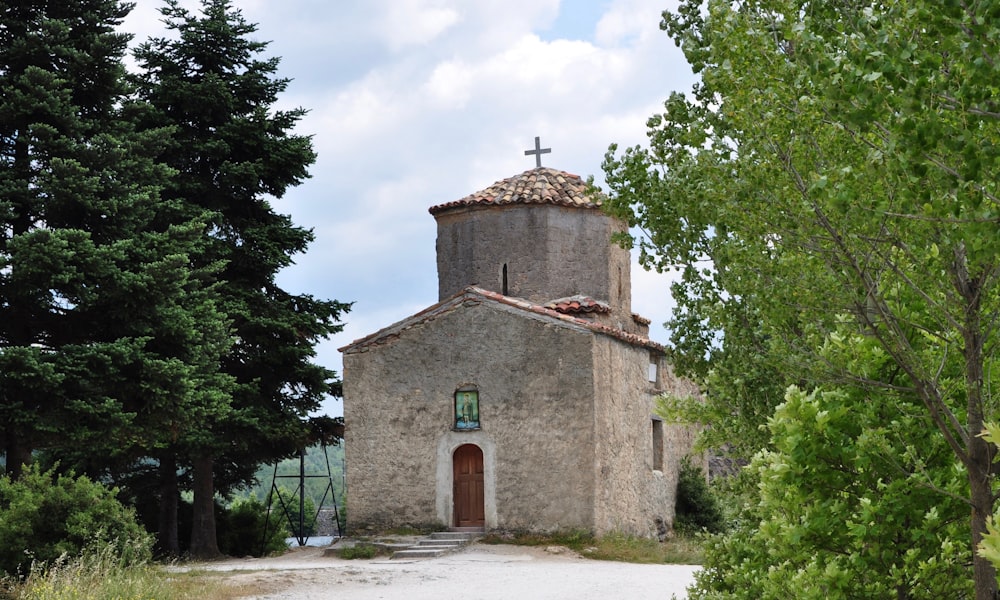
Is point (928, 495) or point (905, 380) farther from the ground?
point (905, 380)

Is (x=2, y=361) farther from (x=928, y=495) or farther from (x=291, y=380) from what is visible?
(x=928, y=495)

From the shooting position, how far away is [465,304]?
23375mm

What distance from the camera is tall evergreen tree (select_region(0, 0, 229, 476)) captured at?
16.2 m

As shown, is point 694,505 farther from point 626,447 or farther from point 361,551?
point 361,551

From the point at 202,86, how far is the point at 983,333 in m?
21.0

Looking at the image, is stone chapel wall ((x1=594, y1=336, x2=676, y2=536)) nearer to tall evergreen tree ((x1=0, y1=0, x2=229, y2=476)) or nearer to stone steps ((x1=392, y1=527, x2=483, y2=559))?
stone steps ((x1=392, y1=527, x2=483, y2=559))

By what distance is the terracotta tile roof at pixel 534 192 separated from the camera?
86.3 feet

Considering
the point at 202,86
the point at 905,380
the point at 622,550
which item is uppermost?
the point at 202,86

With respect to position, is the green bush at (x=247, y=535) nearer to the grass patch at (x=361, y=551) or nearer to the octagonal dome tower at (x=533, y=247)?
the grass patch at (x=361, y=551)

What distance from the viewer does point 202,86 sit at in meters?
23.8

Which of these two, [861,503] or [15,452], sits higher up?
[15,452]

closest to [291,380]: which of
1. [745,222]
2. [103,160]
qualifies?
[103,160]

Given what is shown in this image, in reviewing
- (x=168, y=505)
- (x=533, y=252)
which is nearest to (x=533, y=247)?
(x=533, y=252)

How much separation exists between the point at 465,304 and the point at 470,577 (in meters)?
7.80
